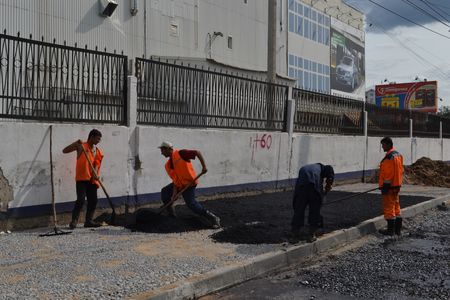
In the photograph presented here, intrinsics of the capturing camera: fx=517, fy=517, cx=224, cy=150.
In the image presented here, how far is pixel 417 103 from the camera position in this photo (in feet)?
161

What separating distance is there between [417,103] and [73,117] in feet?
150

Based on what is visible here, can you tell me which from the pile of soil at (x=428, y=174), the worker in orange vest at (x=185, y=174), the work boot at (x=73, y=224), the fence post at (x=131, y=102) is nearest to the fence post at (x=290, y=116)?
the fence post at (x=131, y=102)

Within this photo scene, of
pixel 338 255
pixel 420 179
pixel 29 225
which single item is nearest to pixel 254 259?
pixel 338 255

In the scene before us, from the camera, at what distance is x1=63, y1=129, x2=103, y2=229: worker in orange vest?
777 cm

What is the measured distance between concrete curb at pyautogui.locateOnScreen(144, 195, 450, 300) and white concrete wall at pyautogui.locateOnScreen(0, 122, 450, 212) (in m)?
3.39

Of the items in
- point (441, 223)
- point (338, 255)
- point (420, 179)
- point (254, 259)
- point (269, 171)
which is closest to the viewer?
point (254, 259)

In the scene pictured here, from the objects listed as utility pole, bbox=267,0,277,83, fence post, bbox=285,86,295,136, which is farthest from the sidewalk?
utility pole, bbox=267,0,277,83

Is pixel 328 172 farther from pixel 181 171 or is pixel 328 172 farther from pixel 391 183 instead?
pixel 181 171

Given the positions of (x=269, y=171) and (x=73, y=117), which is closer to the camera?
(x=73, y=117)

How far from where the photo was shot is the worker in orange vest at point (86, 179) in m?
7.77

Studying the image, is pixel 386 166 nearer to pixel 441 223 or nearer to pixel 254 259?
pixel 441 223

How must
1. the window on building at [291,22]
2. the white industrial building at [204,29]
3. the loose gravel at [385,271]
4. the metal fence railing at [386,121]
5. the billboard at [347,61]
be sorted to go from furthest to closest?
the billboard at [347,61] → the window on building at [291,22] → the white industrial building at [204,29] → the metal fence railing at [386,121] → the loose gravel at [385,271]

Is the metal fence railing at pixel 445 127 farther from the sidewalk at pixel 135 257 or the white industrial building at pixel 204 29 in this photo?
the sidewalk at pixel 135 257

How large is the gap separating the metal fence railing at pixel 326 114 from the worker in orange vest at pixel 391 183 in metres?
5.44
